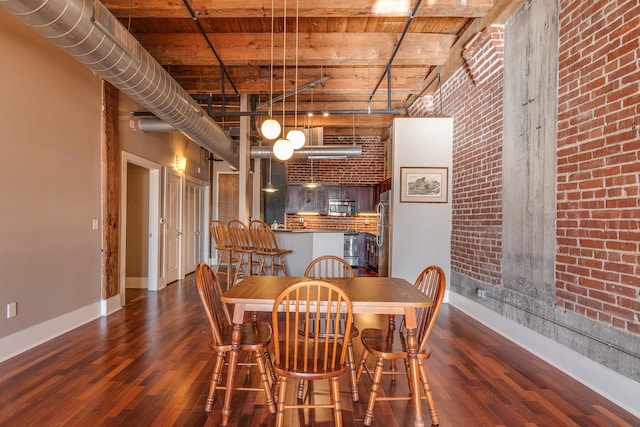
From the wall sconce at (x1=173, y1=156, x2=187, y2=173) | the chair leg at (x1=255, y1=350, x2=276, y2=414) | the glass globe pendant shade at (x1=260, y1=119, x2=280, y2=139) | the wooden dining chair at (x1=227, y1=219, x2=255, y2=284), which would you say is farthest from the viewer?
the wall sconce at (x1=173, y1=156, x2=187, y2=173)

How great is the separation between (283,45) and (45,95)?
2617mm

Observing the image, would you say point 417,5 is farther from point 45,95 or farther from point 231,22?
point 45,95

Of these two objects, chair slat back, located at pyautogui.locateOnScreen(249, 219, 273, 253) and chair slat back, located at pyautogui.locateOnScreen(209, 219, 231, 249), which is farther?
chair slat back, located at pyautogui.locateOnScreen(209, 219, 231, 249)

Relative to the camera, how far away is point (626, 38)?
2303 millimetres

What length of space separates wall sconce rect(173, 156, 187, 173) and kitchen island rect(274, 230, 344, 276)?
239 cm

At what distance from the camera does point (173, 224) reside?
6309 millimetres

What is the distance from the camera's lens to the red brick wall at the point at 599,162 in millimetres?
2252

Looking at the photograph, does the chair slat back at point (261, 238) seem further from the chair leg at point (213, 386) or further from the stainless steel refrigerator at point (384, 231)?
the chair leg at point (213, 386)

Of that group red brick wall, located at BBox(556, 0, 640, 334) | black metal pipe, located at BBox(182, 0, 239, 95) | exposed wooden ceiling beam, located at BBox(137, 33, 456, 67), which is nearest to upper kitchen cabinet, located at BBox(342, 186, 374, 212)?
black metal pipe, located at BBox(182, 0, 239, 95)

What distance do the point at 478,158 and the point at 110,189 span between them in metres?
4.60

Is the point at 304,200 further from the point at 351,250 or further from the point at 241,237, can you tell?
the point at 241,237

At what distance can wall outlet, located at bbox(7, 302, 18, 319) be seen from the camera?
2.90 m

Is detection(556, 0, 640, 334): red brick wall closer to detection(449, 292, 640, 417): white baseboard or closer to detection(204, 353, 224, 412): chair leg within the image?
detection(449, 292, 640, 417): white baseboard

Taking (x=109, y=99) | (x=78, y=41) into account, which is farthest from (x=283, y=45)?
(x=78, y=41)
